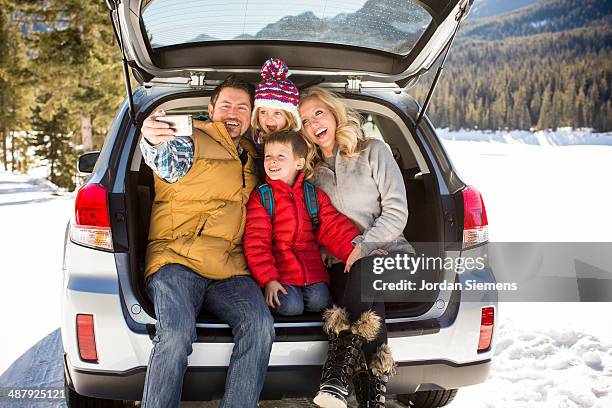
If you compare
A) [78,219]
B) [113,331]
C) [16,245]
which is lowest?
[16,245]

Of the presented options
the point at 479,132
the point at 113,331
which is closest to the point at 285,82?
the point at 113,331

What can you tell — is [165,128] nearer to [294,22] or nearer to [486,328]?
[294,22]

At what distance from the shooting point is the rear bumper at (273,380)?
253cm

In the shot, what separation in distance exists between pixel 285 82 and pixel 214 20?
484mm

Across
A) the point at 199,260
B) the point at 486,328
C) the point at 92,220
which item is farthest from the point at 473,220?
the point at 92,220

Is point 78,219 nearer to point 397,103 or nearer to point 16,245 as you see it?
point 397,103

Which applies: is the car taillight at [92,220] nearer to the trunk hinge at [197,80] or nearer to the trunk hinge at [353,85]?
the trunk hinge at [197,80]

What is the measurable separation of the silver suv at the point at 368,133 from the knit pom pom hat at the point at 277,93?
0.75 ft

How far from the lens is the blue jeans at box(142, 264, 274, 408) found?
95.5 inches

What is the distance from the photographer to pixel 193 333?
8.25ft

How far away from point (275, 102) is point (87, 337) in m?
1.37

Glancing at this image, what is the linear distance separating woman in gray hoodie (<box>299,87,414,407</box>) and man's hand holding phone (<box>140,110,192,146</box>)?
2.23 ft

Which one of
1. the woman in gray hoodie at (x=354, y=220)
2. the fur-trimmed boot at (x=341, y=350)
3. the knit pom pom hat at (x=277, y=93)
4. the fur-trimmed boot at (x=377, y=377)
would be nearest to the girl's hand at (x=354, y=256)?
the woman in gray hoodie at (x=354, y=220)

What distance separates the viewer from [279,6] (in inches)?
127
